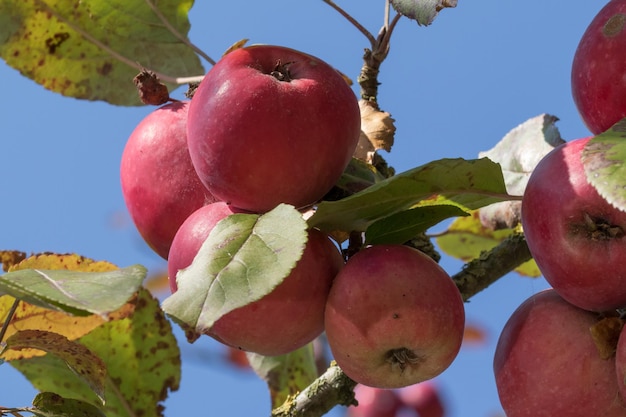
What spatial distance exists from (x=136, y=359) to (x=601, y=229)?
74cm

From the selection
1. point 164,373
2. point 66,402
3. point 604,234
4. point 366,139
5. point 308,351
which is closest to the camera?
point 604,234

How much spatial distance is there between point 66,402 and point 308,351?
0.57m

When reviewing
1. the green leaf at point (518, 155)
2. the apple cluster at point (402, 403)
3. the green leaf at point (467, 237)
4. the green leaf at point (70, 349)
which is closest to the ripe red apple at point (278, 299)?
the green leaf at point (70, 349)

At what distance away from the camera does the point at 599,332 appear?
2.99 ft

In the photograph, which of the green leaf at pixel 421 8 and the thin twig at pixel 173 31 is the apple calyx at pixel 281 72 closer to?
the green leaf at pixel 421 8

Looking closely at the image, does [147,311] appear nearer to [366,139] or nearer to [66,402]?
[66,402]

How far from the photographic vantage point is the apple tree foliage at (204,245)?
817 mm

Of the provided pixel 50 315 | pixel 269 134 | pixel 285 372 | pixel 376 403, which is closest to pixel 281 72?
pixel 269 134

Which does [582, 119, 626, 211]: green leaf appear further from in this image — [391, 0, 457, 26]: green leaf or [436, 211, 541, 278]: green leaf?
[436, 211, 541, 278]: green leaf

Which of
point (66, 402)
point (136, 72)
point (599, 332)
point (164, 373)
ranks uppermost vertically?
point (136, 72)

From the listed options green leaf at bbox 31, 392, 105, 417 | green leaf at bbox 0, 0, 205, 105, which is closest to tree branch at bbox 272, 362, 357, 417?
green leaf at bbox 31, 392, 105, 417

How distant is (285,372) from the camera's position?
151 cm

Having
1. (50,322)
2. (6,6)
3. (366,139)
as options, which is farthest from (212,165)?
(6,6)

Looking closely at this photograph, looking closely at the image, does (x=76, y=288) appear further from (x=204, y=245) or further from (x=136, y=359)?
(x=136, y=359)
